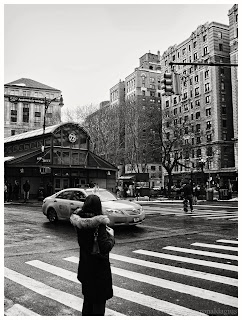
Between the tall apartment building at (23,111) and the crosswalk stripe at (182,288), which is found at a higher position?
the tall apartment building at (23,111)

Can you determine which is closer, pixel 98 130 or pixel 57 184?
pixel 57 184

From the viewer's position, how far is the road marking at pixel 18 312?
437 centimetres

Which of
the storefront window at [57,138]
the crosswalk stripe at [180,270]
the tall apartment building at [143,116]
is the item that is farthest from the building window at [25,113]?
the crosswalk stripe at [180,270]

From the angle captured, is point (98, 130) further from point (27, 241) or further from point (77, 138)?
point (27, 241)

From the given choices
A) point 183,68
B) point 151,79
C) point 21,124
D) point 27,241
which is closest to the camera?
point 27,241

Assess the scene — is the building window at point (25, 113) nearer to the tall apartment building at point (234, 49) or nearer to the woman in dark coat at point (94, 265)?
the tall apartment building at point (234, 49)

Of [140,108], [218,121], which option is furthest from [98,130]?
[218,121]

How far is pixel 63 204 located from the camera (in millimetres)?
13188

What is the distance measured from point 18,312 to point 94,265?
1.61 meters

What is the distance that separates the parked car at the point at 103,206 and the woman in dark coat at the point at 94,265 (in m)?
7.43

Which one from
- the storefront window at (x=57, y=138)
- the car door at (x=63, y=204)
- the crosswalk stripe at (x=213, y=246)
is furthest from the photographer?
the storefront window at (x=57, y=138)

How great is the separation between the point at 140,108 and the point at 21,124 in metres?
40.5

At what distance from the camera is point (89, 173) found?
38.5 m

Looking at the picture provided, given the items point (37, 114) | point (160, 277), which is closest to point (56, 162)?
point (160, 277)
